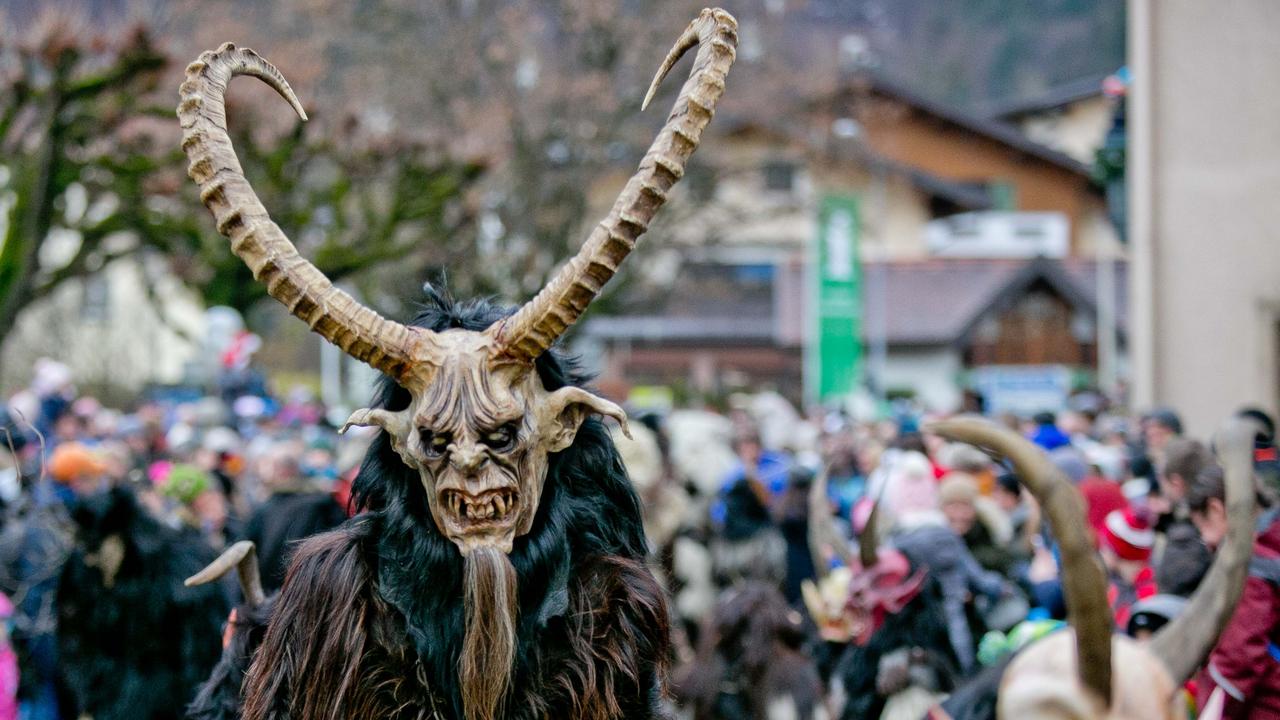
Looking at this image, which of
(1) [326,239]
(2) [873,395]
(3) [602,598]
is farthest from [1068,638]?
(2) [873,395]

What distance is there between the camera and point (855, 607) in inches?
298

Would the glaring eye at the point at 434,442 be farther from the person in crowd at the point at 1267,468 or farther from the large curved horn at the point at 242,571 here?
the person in crowd at the point at 1267,468

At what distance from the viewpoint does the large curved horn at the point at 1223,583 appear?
11.6 ft

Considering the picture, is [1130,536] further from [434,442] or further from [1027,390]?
[1027,390]

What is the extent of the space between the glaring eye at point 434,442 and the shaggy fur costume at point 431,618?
0.15 m

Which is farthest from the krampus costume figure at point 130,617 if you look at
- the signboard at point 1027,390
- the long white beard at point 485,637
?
the signboard at point 1027,390

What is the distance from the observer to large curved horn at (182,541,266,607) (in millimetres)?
5031

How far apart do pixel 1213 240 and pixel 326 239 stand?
1385 centimetres

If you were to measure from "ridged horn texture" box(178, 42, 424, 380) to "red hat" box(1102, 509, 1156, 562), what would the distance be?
16.2ft

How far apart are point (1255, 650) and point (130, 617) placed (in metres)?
4.83

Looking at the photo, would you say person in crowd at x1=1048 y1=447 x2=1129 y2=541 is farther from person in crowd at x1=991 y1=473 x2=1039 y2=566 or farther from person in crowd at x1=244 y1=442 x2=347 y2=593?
person in crowd at x1=244 y1=442 x2=347 y2=593

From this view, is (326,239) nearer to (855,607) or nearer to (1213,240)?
(1213,240)

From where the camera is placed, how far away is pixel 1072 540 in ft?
10.1


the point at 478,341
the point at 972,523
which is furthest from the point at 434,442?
the point at 972,523
